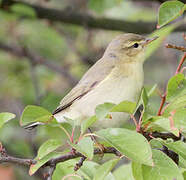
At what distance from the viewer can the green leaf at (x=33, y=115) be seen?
1.81 m

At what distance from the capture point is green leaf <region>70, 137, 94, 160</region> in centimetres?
173

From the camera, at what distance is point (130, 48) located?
3154 millimetres

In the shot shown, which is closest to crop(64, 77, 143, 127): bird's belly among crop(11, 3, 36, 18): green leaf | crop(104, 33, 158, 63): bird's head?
crop(104, 33, 158, 63): bird's head

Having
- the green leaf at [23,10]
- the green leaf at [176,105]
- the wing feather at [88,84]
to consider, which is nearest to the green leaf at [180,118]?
the green leaf at [176,105]

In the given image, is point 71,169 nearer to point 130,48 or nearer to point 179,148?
point 179,148

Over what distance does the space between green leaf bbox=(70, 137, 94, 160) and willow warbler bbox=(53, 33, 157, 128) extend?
888 millimetres

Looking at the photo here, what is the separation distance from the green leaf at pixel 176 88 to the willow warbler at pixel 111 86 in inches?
29.8

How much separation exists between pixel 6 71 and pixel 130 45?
2905 mm

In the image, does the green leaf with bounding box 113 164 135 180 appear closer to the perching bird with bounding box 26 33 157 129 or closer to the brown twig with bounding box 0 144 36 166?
the perching bird with bounding box 26 33 157 129

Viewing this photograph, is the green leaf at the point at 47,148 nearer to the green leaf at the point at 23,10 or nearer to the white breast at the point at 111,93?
the white breast at the point at 111,93

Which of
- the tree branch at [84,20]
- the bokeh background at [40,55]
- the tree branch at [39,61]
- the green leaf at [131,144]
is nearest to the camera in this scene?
the green leaf at [131,144]

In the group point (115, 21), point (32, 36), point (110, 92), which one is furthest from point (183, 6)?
point (32, 36)

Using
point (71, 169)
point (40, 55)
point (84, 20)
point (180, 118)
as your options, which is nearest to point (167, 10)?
point (180, 118)

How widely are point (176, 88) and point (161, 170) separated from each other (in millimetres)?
429
